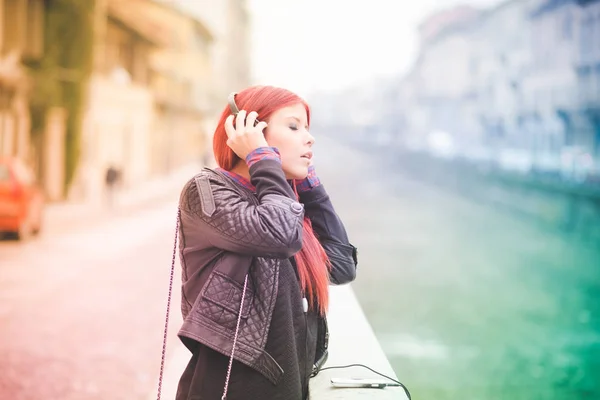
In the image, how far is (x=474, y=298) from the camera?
19.5 ft

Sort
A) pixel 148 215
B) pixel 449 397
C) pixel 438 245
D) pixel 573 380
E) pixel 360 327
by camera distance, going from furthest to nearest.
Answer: pixel 438 245
pixel 148 215
pixel 573 380
pixel 449 397
pixel 360 327

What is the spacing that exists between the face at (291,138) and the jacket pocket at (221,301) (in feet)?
0.79

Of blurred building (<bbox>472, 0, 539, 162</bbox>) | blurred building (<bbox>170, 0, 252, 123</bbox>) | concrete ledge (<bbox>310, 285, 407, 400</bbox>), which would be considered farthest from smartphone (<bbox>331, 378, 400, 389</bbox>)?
blurred building (<bbox>472, 0, 539, 162</bbox>)

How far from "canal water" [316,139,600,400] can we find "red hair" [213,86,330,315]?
301cm

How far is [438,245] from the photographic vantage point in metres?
7.32

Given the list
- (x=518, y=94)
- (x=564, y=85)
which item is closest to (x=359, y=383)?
(x=564, y=85)

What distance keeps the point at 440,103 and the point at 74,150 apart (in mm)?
8325

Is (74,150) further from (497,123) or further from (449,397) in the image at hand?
(497,123)

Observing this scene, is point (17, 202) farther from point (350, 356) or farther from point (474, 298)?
point (350, 356)

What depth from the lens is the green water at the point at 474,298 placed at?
14.4 feet

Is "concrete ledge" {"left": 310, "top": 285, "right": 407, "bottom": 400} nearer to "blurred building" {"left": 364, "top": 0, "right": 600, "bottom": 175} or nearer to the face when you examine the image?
the face

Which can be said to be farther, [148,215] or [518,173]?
[518,173]

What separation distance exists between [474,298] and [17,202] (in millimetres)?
4162

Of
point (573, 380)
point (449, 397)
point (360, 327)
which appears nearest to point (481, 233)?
point (573, 380)
